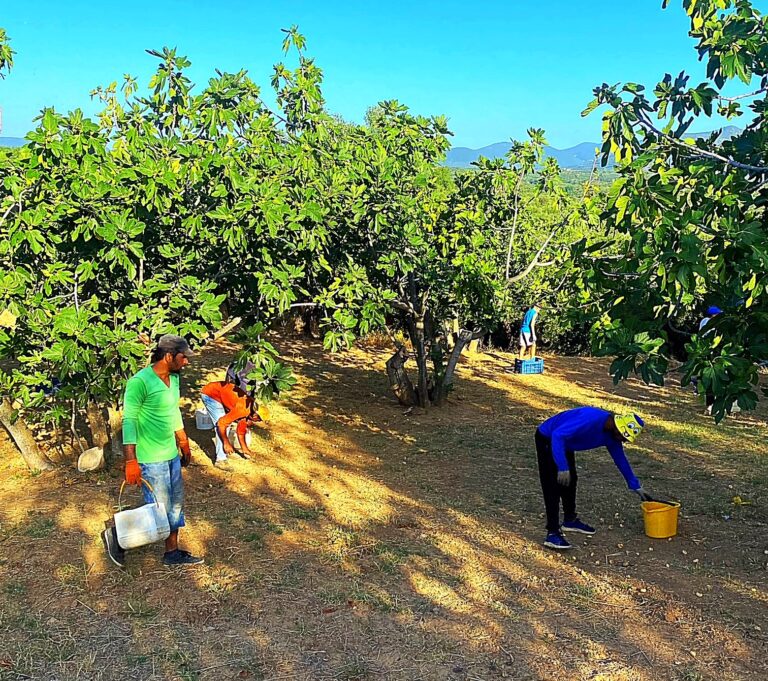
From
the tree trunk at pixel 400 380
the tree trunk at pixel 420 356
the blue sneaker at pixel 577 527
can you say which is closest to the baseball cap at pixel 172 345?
the blue sneaker at pixel 577 527

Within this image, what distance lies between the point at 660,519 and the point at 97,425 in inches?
197

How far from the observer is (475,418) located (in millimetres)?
→ 9664

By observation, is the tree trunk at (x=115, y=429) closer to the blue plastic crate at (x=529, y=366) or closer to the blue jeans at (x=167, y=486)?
the blue jeans at (x=167, y=486)

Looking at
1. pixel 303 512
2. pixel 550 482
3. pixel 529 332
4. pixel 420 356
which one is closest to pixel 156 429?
pixel 303 512

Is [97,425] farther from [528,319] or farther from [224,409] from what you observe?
[528,319]

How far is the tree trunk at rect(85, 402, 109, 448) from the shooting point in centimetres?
696

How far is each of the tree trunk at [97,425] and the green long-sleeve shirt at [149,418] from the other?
2.53m

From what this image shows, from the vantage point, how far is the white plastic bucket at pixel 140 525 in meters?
4.64

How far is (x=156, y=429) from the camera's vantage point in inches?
185

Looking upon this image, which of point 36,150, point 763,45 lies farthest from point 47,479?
point 763,45

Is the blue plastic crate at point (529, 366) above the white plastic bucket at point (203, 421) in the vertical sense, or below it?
above

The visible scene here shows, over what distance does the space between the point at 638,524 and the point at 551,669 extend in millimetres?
2399

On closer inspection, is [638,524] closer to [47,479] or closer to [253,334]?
[253,334]

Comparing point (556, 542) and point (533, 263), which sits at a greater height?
point (533, 263)
